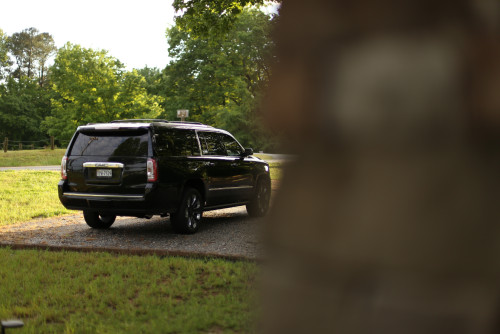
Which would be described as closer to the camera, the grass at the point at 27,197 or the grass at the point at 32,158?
the grass at the point at 27,197

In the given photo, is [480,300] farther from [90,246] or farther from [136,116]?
[136,116]

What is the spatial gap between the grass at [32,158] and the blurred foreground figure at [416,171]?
36008 mm

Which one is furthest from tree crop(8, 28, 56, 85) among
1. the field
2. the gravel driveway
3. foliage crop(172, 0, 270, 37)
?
the field

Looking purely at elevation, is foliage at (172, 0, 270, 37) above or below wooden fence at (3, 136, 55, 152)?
above

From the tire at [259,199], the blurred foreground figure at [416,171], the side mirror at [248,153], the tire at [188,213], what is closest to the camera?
the blurred foreground figure at [416,171]

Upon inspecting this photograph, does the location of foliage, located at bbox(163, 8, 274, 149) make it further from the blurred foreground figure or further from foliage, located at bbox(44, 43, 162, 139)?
the blurred foreground figure

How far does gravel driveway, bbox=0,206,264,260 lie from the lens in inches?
317

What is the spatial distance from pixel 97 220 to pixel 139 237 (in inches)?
50.9

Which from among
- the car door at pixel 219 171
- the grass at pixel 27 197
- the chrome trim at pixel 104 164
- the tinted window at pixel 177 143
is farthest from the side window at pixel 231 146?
the grass at pixel 27 197

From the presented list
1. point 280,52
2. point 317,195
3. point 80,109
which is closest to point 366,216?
point 317,195

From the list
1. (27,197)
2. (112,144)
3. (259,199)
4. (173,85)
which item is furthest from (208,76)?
(112,144)

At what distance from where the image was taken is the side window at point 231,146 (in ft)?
36.0

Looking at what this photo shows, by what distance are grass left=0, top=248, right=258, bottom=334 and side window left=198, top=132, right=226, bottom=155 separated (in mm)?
3233

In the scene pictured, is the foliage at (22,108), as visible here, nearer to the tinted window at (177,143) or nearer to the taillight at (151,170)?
the tinted window at (177,143)
